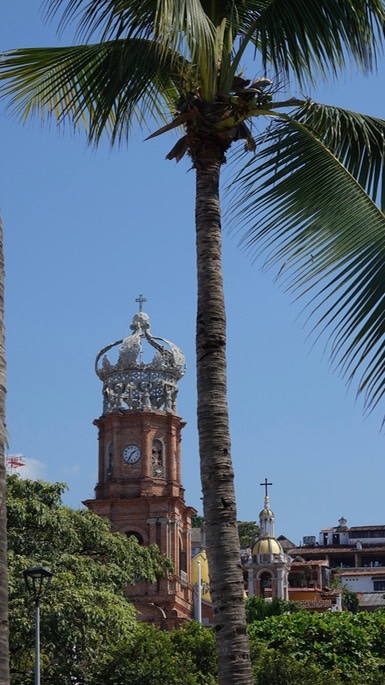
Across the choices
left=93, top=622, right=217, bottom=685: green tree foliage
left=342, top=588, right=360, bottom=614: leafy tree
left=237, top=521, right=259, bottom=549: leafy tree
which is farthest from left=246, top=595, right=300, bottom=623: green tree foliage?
left=237, top=521, right=259, bottom=549: leafy tree

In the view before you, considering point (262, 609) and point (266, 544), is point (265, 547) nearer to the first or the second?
point (266, 544)

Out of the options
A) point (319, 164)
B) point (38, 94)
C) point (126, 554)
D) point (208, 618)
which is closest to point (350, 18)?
point (319, 164)

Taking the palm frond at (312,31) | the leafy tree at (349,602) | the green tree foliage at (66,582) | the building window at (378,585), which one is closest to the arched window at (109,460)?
the leafy tree at (349,602)

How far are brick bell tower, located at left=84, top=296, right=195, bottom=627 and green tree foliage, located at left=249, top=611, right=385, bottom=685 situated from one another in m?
30.6

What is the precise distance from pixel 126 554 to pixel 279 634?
507 cm

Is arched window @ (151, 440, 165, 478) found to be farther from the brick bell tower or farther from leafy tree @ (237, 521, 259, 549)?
leafy tree @ (237, 521, 259, 549)

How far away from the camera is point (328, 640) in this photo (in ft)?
127

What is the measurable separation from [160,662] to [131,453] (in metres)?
43.1

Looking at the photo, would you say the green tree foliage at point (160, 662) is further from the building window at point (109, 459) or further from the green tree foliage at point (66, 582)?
the building window at point (109, 459)

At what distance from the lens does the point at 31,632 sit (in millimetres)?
31172

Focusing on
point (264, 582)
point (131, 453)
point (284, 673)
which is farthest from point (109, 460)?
point (284, 673)

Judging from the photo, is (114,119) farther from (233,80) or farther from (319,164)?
(319,164)

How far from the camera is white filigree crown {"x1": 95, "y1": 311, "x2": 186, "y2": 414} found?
72.0 m

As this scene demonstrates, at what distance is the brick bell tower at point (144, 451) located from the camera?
71312 millimetres
